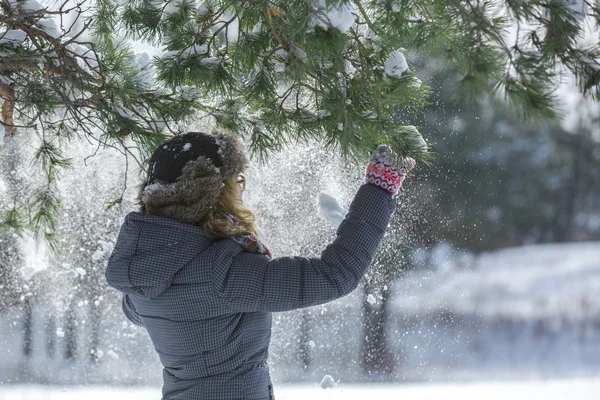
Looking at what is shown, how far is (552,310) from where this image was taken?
9305 mm

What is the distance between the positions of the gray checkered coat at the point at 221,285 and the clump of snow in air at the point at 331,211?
754 mm

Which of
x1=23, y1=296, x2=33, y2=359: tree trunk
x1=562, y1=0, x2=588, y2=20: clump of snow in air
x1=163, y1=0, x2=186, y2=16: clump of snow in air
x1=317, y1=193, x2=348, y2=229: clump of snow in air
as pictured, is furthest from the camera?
x1=23, y1=296, x2=33, y2=359: tree trunk

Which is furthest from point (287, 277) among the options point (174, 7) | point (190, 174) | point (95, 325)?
point (95, 325)

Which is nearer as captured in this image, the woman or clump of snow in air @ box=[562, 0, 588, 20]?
clump of snow in air @ box=[562, 0, 588, 20]

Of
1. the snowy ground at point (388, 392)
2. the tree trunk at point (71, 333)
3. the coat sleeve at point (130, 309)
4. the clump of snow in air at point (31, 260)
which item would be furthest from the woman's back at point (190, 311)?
the tree trunk at point (71, 333)

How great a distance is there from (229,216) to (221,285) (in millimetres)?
166

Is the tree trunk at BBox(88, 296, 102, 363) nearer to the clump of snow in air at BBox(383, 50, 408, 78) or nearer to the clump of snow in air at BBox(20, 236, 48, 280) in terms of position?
the clump of snow in air at BBox(20, 236, 48, 280)

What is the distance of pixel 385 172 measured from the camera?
144 cm

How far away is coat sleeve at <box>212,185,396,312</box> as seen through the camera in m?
1.32

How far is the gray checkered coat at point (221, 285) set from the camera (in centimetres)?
133

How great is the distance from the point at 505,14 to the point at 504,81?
0.50 feet

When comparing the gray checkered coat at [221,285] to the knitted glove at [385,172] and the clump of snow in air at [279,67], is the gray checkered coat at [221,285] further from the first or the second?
the clump of snow in air at [279,67]

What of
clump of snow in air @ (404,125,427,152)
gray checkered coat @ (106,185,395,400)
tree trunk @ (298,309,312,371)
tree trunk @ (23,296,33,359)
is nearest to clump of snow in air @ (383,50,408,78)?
clump of snow in air @ (404,125,427,152)

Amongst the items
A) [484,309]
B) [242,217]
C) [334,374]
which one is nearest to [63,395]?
[334,374]
